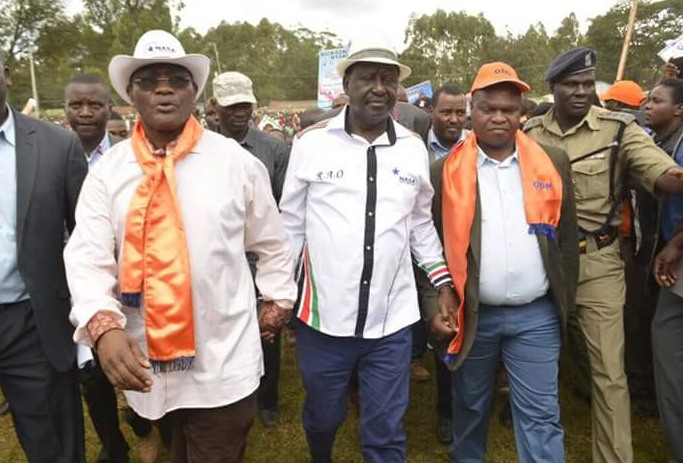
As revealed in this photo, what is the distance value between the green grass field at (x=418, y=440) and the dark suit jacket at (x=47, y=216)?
4.94ft

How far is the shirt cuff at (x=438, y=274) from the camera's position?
3.02 meters

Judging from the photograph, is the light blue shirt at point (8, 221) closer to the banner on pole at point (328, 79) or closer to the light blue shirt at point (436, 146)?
the light blue shirt at point (436, 146)

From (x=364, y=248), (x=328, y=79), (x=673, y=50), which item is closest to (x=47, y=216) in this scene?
(x=364, y=248)

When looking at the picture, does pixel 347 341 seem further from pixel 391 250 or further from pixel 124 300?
pixel 124 300

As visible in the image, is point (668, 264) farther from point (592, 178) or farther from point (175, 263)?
point (175, 263)

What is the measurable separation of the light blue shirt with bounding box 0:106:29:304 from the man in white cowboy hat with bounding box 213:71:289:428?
6.35ft

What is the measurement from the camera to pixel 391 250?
9.30ft

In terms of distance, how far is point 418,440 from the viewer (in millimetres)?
3883

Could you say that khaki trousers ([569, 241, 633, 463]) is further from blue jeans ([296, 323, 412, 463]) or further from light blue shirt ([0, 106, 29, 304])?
light blue shirt ([0, 106, 29, 304])

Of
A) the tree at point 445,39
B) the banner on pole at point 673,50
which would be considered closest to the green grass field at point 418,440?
the banner on pole at point 673,50

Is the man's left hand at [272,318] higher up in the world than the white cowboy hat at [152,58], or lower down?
lower down

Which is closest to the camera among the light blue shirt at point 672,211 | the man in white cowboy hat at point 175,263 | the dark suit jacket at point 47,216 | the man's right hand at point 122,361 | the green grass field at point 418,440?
the man's right hand at point 122,361

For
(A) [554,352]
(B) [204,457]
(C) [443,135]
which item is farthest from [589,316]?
(B) [204,457]

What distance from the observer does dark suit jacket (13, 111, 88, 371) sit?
2.48 meters
